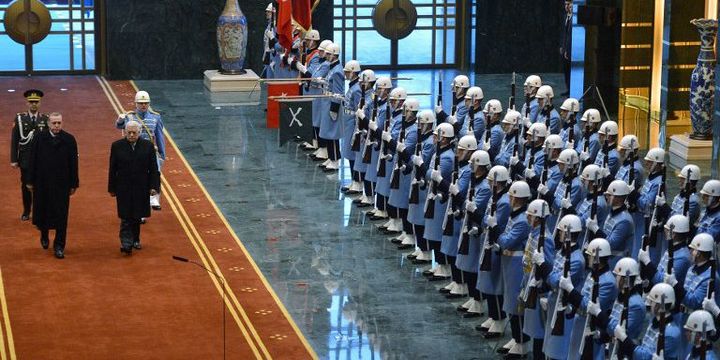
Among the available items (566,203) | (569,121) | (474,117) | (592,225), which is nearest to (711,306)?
(592,225)

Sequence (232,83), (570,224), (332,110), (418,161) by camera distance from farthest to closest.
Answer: (232,83), (332,110), (418,161), (570,224)

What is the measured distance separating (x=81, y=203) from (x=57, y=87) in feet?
31.2

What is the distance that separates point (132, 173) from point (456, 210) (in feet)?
12.7

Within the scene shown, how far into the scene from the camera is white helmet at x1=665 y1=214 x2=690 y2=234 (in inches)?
498

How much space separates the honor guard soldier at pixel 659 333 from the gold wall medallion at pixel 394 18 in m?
19.1

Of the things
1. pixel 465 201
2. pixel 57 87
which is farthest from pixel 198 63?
pixel 465 201

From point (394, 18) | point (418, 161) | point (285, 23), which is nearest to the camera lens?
point (418, 161)

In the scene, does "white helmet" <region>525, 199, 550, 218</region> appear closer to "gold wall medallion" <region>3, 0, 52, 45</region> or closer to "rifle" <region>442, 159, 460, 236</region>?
"rifle" <region>442, 159, 460, 236</region>

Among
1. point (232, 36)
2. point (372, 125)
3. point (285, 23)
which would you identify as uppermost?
point (285, 23)

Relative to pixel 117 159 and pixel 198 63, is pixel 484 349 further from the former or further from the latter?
pixel 198 63

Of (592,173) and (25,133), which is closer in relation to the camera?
(592,173)

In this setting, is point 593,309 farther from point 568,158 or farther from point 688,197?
point 568,158

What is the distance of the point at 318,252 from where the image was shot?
1728cm

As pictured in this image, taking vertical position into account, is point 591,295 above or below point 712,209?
below
